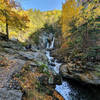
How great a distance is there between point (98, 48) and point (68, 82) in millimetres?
5233

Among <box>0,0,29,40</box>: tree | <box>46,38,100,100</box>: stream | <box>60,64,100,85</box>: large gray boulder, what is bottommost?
<box>46,38,100,100</box>: stream

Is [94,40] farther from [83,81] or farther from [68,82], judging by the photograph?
[68,82]

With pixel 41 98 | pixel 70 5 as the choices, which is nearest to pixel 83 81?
pixel 41 98

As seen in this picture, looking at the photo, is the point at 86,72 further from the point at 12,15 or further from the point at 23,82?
the point at 12,15

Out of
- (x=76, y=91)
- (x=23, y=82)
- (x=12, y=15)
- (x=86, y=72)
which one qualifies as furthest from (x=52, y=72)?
(x=12, y=15)

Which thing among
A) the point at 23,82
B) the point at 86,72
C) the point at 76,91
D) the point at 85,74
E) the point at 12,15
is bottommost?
the point at 76,91

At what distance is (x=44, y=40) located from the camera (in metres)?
29.6

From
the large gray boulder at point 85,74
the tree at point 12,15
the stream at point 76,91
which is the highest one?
the tree at point 12,15

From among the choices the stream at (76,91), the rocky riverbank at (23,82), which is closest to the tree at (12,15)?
the rocky riverbank at (23,82)

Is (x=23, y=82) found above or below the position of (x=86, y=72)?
above

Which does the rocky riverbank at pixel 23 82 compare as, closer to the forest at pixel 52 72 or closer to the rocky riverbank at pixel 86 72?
the forest at pixel 52 72

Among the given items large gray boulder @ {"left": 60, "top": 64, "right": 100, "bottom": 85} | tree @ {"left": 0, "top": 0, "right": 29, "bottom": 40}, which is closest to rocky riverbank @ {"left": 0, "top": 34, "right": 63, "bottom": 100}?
large gray boulder @ {"left": 60, "top": 64, "right": 100, "bottom": 85}

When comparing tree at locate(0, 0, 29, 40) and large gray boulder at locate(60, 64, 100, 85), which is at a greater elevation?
tree at locate(0, 0, 29, 40)

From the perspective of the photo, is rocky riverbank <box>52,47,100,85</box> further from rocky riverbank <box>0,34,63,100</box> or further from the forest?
rocky riverbank <box>0,34,63,100</box>
